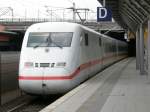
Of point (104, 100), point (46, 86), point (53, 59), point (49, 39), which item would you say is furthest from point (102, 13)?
point (104, 100)

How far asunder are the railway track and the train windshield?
84.5 inches

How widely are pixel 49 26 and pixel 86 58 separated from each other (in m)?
2.60

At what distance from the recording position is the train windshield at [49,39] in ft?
58.3

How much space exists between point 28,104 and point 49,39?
260 cm

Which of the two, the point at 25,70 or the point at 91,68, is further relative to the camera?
the point at 91,68

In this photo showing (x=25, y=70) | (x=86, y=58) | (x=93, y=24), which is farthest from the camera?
(x=93, y=24)

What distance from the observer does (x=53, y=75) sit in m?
16.3

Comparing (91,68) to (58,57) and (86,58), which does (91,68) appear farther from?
(58,57)

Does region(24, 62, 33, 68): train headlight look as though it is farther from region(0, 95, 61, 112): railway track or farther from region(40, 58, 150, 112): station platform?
region(40, 58, 150, 112): station platform

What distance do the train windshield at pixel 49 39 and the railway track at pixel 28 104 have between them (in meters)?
2.15

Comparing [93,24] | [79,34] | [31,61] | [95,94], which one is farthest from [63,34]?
[93,24]

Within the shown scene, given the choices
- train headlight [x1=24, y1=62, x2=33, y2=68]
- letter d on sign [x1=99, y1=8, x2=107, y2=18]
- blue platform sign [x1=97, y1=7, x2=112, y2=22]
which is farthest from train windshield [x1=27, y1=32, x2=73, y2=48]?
letter d on sign [x1=99, y1=8, x2=107, y2=18]

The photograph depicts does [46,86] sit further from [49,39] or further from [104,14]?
[104,14]

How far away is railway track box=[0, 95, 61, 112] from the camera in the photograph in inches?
645
